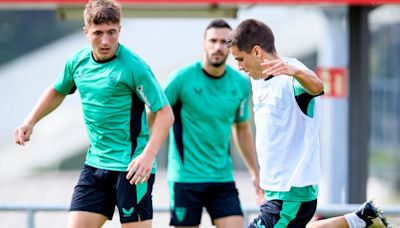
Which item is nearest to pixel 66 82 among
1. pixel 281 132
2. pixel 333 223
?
pixel 281 132

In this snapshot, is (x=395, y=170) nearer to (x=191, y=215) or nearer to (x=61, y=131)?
(x=61, y=131)

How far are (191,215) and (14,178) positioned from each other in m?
17.2

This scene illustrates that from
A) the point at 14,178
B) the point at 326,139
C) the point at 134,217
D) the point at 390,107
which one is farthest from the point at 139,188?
the point at 14,178

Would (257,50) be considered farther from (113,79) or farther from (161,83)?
(161,83)

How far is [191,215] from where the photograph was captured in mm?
8812

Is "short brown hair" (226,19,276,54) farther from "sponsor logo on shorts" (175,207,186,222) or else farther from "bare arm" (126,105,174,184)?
"sponsor logo on shorts" (175,207,186,222)

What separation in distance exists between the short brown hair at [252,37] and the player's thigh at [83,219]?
141 centimetres

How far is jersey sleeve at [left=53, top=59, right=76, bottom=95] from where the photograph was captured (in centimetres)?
744

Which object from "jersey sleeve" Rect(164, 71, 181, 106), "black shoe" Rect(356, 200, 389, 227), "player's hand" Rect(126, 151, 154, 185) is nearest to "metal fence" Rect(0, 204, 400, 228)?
"jersey sleeve" Rect(164, 71, 181, 106)

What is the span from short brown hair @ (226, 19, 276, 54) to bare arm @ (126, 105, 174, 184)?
66 centimetres

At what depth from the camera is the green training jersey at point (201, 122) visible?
8766mm

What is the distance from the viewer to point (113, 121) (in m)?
7.22

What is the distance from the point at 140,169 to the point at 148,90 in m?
0.58

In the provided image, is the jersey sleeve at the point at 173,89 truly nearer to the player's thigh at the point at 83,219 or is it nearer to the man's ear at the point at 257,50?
the player's thigh at the point at 83,219
